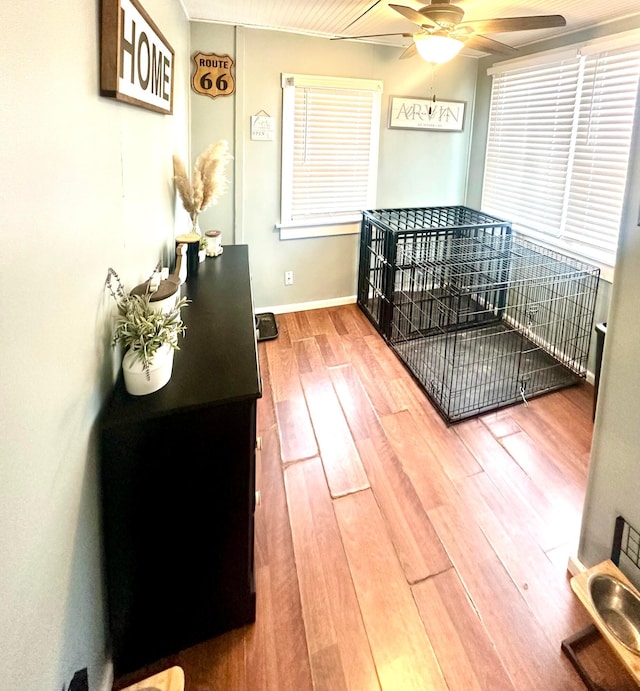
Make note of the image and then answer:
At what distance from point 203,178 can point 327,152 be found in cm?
162

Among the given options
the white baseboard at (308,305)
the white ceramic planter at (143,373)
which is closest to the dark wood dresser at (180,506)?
the white ceramic planter at (143,373)

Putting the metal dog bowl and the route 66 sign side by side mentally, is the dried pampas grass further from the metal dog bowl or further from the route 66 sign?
the metal dog bowl

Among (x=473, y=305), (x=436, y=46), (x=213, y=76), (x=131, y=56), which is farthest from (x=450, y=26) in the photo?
(x=473, y=305)

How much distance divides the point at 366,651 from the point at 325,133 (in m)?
3.45

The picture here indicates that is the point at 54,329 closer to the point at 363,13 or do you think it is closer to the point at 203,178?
the point at 203,178

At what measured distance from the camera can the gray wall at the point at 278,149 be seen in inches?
132

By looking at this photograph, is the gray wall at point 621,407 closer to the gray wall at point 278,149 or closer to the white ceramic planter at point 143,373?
the white ceramic planter at point 143,373

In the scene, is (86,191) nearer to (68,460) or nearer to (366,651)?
(68,460)

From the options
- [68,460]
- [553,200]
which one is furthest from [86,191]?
[553,200]

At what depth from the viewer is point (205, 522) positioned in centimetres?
137

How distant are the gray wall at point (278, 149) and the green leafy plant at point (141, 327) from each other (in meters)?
2.47

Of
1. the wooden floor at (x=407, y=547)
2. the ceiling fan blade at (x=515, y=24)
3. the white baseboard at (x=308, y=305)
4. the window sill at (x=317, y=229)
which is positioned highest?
the ceiling fan blade at (x=515, y=24)

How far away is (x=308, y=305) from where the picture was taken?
418 centimetres

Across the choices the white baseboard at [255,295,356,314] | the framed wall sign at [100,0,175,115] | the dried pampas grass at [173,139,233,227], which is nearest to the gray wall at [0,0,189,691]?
the framed wall sign at [100,0,175,115]
